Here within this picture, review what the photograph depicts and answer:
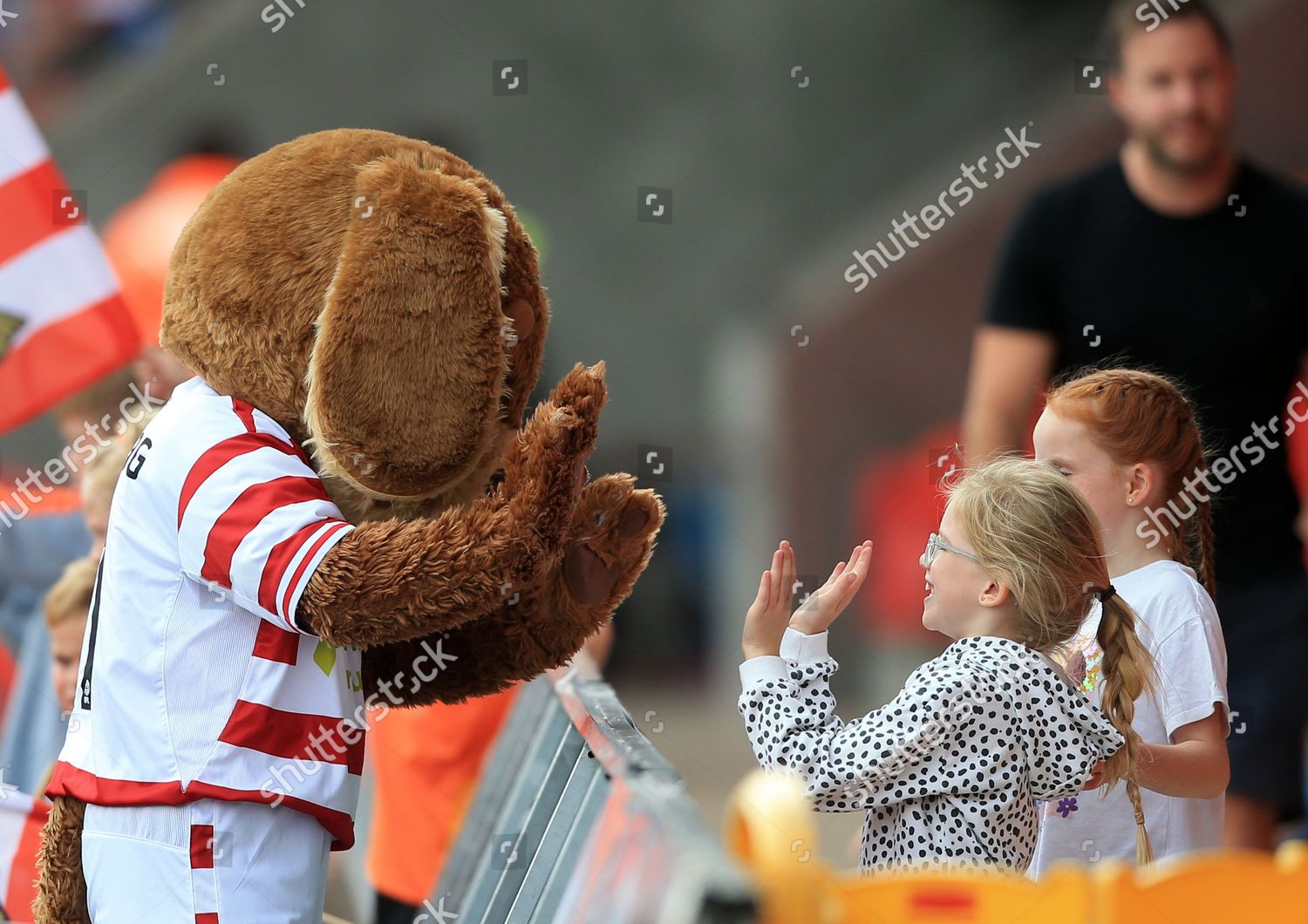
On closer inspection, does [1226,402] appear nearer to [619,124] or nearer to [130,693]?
[130,693]

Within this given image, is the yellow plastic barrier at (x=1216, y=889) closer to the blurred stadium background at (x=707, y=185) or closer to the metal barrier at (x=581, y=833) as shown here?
the metal barrier at (x=581, y=833)

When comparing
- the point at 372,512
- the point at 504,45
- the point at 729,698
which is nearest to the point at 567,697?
the point at 372,512

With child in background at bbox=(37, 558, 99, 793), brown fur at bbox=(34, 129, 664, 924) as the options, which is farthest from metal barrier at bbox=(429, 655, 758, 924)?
child in background at bbox=(37, 558, 99, 793)

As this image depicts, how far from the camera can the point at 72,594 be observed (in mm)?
2854

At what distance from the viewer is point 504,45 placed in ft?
36.2

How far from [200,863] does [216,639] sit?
0.79 ft

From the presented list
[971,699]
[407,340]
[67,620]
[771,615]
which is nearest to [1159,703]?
[971,699]

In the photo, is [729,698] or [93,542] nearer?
[93,542]

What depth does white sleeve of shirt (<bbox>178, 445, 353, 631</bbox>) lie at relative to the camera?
1.60 metres

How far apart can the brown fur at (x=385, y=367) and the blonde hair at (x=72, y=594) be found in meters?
1.11

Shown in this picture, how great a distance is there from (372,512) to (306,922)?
47 cm

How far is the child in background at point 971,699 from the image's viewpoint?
1638mm

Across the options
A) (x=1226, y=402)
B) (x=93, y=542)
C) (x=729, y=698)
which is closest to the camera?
(x=1226, y=402)

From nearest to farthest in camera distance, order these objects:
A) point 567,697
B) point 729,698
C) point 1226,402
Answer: point 567,697
point 1226,402
point 729,698
